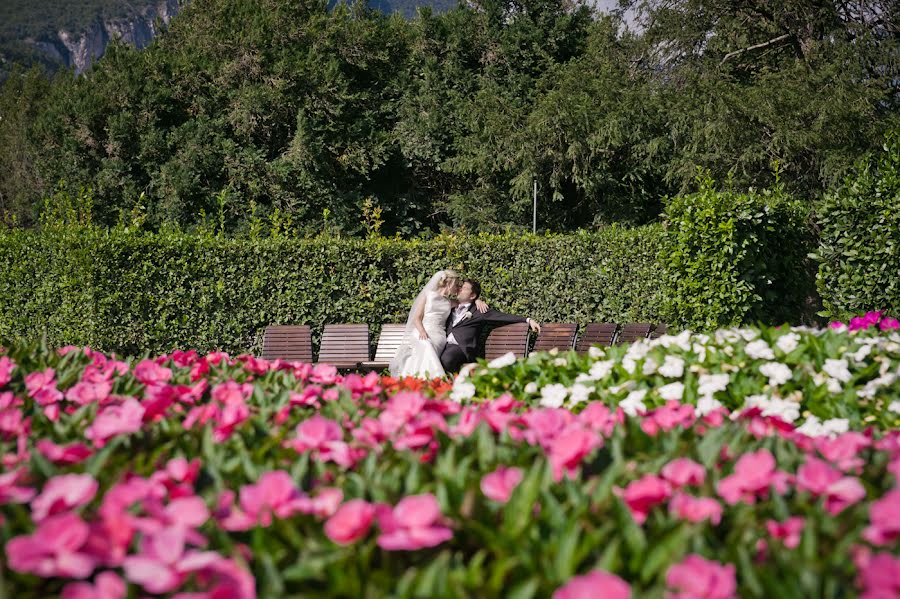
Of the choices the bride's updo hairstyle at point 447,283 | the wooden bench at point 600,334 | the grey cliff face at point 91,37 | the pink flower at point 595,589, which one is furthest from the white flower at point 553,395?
the grey cliff face at point 91,37

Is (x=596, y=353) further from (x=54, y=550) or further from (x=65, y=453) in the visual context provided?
(x=54, y=550)

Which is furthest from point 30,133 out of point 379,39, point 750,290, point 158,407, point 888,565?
point 888,565

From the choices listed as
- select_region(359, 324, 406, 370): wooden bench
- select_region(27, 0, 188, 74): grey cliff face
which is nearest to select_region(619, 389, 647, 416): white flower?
select_region(359, 324, 406, 370): wooden bench

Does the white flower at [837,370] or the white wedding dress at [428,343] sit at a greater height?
the white flower at [837,370]

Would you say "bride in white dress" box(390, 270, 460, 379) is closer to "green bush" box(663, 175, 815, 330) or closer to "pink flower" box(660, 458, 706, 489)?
"green bush" box(663, 175, 815, 330)

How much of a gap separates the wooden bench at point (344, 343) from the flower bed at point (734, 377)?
726 cm

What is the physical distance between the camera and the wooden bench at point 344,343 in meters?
11.0

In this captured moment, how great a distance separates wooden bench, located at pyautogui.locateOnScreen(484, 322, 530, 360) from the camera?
1008 centimetres

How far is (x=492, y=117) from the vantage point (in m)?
24.1

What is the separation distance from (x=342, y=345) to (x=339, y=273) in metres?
1.09

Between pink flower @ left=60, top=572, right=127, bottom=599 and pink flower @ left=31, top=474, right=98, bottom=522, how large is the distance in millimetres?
294

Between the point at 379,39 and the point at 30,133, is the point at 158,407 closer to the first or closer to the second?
the point at 379,39

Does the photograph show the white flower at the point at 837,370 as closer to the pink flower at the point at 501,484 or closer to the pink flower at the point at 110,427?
the pink flower at the point at 501,484

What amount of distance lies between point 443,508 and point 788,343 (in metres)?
2.50
